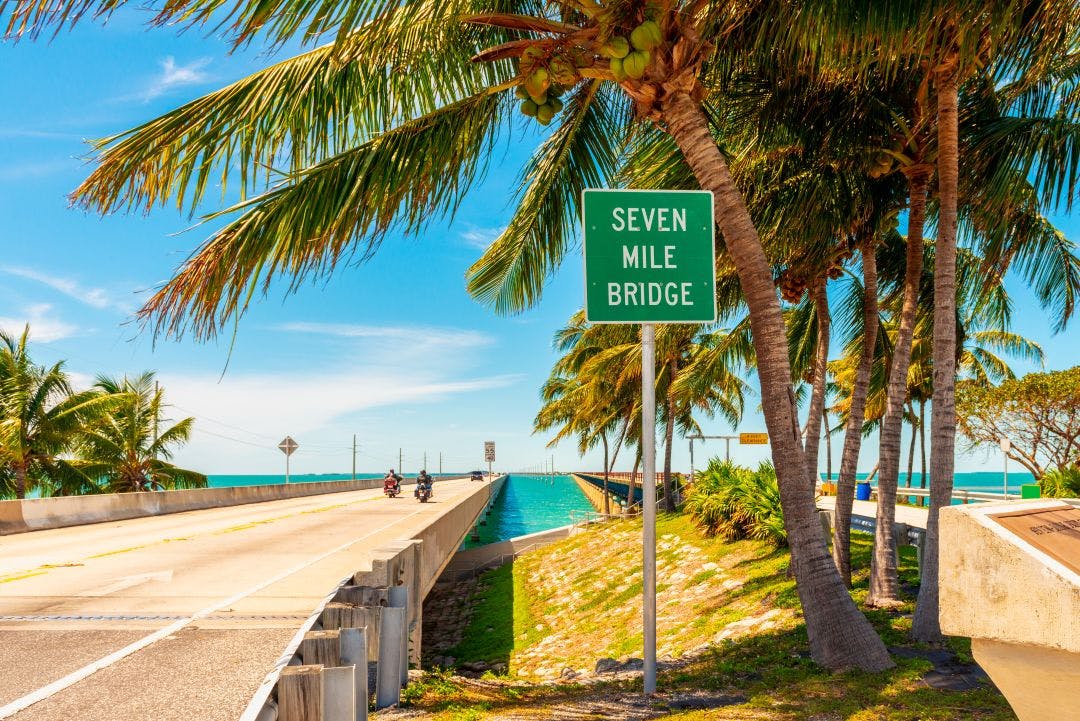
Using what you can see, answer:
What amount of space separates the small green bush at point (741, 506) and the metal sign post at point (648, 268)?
33.0 feet

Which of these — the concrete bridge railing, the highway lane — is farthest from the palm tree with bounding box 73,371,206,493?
the concrete bridge railing

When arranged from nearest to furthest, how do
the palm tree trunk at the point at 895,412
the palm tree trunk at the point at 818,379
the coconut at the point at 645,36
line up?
1. the coconut at the point at 645,36
2. the palm tree trunk at the point at 895,412
3. the palm tree trunk at the point at 818,379

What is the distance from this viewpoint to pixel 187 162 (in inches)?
253

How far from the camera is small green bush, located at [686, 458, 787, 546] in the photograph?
1562cm

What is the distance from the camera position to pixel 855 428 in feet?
34.7

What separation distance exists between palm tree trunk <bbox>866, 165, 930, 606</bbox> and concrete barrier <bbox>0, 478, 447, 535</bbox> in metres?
17.1

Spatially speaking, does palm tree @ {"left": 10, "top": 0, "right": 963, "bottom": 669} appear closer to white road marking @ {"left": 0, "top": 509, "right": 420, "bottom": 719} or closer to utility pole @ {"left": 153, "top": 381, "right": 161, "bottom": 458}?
white road marking @ {"left": 0, "top": 509, "right": 420, "bottom": 719}

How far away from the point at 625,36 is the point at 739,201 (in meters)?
1.66

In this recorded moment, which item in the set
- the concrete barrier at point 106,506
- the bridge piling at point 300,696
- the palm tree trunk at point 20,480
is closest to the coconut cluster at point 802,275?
the bridge piling at point 300,696

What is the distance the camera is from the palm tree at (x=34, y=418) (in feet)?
73.0

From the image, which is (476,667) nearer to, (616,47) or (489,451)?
(616,47)

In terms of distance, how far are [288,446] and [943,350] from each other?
1374 inches

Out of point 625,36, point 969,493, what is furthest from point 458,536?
point 625,36

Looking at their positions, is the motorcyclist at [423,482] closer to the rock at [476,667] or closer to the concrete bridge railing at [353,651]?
the rock at [476,667]
